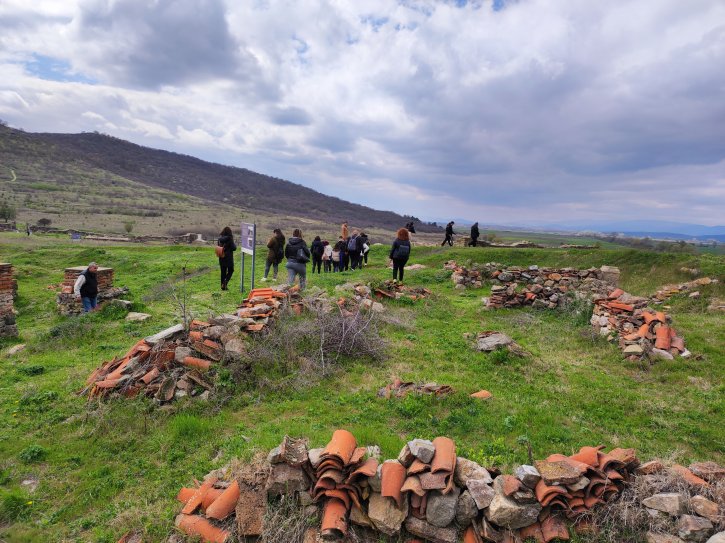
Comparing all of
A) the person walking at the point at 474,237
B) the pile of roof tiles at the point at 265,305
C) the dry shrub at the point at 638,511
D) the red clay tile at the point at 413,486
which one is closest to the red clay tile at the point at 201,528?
the red clay tile at the point at 413,486

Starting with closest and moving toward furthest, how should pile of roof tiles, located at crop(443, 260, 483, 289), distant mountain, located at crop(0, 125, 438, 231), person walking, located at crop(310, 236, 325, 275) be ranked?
1. pile of roof tiles, located at crop(443, 260, 483, 289)
2. person walking, located at crop(310, 236, 325, 275)
3. distant mountain, located at crop(0, 125, 438, 231)

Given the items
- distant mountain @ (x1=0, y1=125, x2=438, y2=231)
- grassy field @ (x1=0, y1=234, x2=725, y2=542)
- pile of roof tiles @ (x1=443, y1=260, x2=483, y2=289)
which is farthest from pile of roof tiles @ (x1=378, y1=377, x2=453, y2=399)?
distant mountain @ (x1=0, y1=125, x2=438, y2=231)

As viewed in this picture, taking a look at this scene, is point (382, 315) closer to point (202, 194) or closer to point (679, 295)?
point (679, 295)

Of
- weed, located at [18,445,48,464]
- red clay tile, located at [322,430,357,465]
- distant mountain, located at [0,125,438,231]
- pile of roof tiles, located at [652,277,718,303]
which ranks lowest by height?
weed, located at [18,445,48,464]

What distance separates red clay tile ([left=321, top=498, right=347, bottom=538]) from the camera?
339 centimetres

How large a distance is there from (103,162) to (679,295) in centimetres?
15328

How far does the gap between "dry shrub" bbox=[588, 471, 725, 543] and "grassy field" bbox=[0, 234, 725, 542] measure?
3.28 feet

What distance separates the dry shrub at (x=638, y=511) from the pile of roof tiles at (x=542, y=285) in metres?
8.11

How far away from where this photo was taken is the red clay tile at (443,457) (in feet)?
11.8

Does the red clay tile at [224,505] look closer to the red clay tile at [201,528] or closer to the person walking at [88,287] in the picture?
the red clay tile at [201,528]

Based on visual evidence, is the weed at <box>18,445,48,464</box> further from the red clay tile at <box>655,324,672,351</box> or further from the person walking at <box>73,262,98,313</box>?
the red clay tile at <box>655,324,672,351</box>

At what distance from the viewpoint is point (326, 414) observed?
18.6ft

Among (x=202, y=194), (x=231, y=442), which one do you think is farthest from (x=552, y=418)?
(x=202, y=194)

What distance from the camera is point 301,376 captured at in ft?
21.7
